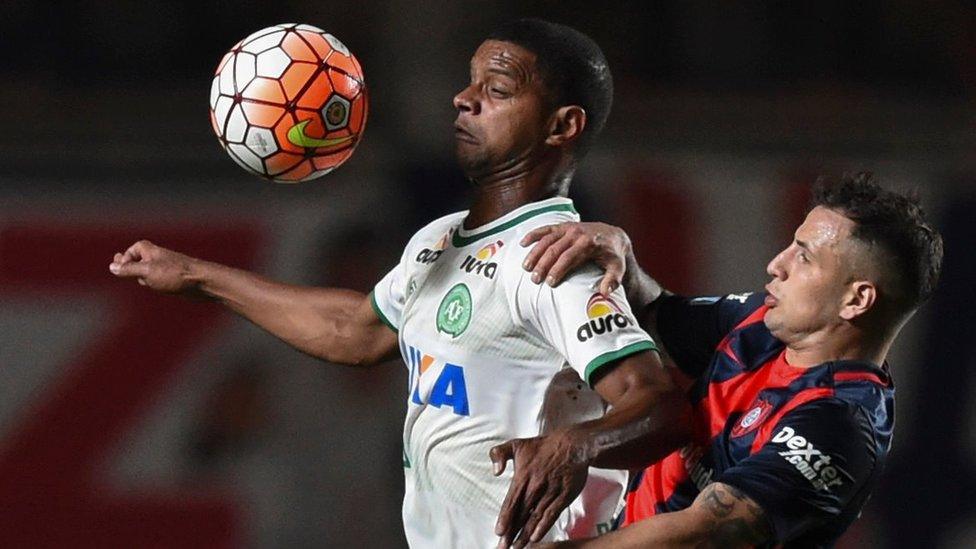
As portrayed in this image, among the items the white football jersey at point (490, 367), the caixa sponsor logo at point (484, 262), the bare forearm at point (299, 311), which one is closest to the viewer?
the white football jersey at point (490, 367)

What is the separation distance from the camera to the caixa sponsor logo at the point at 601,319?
3.00 metres

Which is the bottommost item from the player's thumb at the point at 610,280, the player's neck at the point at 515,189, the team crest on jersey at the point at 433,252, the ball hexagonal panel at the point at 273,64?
the team crest on jersey at the point at 433,252

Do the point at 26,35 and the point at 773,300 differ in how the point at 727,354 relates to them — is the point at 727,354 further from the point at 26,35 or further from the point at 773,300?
the point at 26,35

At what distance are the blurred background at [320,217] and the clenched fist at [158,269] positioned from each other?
176cm

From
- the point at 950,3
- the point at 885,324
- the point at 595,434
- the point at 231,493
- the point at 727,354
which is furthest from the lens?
the point at 950,3

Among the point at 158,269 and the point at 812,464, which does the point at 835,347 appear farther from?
the point at 158,269

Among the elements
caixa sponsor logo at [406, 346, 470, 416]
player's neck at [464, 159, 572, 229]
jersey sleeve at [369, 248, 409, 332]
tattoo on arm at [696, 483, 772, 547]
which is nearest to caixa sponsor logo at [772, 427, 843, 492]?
tattoo on arm at [696, 483, 772, 547]

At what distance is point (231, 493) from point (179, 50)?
5.56 feet

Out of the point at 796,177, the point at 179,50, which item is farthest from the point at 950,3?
the point at 179,50

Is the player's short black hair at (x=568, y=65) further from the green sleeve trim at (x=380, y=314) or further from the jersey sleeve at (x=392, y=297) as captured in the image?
the green sleeve trim at (x=380, y=314)

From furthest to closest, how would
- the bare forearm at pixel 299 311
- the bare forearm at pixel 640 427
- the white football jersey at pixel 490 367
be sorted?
the bare forearm at pixel 299 311 → the white football jersey at pixel 490 367 → the bare forearm at pixel 640 427

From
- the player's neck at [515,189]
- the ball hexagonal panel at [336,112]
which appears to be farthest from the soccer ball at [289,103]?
the player's neck at [515,189]

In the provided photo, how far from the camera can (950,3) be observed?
20.2ft

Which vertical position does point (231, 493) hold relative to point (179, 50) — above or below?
below
